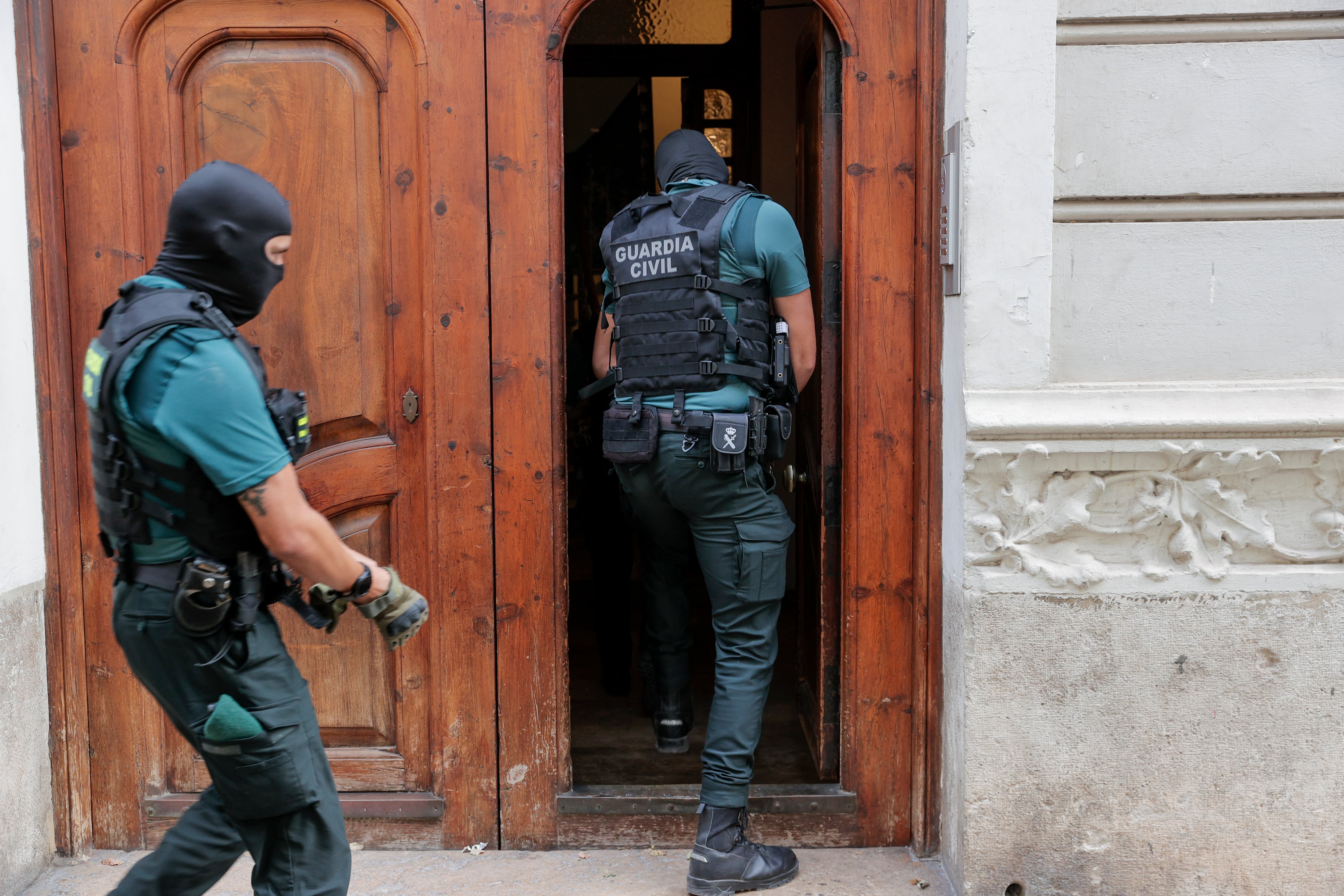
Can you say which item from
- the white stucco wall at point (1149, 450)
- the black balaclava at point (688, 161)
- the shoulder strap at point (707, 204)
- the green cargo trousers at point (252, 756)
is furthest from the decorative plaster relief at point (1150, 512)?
the green cargo trousers at point (252, 756)

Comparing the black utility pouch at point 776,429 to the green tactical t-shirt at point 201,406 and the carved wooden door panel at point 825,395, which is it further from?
the green tactical t-shirt at point 201,406

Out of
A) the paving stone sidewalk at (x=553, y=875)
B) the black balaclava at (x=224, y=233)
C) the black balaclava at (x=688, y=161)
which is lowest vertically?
the paving stone sidewalk at (x=553, y=875)

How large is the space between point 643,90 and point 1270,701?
16.6 feet

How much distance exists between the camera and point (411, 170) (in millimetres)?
3338

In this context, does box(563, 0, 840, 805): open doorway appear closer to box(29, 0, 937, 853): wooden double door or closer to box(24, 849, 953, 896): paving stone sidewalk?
box(29, 0, 937, 853): wooden double door

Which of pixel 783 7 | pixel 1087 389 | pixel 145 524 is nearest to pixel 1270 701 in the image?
pixel 1087 389

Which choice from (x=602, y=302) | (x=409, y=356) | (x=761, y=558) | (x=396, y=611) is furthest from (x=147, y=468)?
(x=602, y=302)

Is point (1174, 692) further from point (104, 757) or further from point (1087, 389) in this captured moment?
point (104, 757)

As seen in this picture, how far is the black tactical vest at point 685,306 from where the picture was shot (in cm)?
319

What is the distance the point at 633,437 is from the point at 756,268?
0.60m

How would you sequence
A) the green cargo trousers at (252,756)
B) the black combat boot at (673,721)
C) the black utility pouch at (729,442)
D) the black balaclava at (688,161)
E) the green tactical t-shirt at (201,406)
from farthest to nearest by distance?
the black combat boot at (673,721) → the black balaclava at (688,161) → the black utility pouch at (729,442) → the green cargo trousers at (252,756) → the green tactical t-shirt at (201,406)

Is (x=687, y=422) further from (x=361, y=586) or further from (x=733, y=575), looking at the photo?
(x=361, y=586)

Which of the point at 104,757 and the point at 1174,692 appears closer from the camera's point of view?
the point at 1174,692

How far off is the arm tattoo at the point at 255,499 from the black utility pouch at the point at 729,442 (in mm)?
1351
